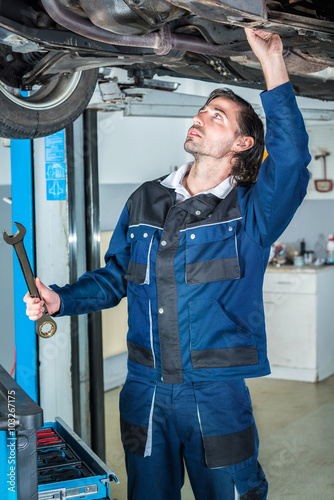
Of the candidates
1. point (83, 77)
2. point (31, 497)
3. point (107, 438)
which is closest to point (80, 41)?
point (83, 77)

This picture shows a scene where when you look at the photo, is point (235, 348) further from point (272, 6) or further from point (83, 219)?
point (83, 219)

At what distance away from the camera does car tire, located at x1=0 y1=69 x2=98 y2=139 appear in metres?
1.79

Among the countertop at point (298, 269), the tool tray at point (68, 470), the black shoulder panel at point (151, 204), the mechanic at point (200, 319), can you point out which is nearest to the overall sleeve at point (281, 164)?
the mechanic at point (200, 319)

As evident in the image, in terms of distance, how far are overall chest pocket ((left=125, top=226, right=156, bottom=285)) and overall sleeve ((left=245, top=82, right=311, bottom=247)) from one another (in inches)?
12.1

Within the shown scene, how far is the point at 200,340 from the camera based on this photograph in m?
1.52

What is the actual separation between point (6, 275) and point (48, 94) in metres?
1.43

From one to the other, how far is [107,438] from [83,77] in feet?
6.41

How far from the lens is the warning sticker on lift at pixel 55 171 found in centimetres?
239

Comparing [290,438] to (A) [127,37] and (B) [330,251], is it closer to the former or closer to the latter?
(B) [330,251]

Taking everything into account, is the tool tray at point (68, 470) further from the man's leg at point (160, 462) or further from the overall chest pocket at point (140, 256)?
the overall chest pocket at point (140, 256)

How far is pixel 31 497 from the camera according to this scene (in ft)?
3.38

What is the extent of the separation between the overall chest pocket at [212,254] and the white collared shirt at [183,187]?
0.41ft

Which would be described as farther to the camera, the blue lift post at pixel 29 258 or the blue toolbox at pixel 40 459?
the blue lift post at pixel 29 258

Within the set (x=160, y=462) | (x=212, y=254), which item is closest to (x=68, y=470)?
(x=160, y=462)
